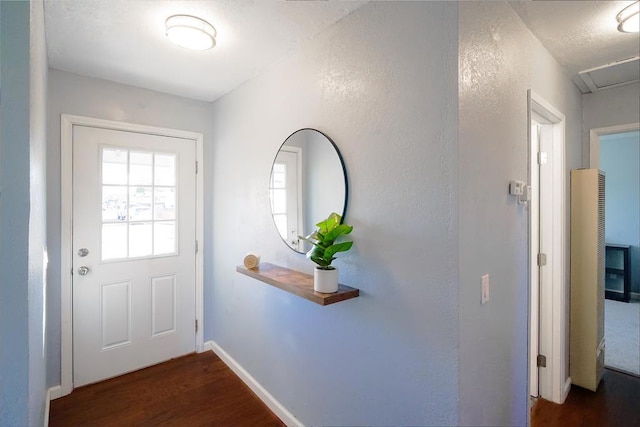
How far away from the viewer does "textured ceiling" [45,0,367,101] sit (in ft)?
4.92

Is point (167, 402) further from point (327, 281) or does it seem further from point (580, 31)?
point (580, 31)

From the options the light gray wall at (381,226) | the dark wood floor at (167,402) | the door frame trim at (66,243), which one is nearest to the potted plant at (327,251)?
the light gray wall at (381,226)

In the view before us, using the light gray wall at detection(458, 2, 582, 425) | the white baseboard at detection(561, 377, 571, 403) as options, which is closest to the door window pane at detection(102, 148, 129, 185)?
the light gray wall at detection(458, 2, 582, 425)

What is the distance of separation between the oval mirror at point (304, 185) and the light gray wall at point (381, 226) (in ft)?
0.21

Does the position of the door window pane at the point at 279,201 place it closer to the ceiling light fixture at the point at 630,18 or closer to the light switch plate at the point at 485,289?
the light switch plate at the point at 485,289

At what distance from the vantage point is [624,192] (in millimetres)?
4488

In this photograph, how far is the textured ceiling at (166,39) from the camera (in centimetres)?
150

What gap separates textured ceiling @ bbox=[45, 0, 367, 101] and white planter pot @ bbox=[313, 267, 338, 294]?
4.22 feet

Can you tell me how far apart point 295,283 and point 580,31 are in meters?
2.04

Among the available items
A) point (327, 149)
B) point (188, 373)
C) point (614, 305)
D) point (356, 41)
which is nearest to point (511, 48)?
point (356, 41)

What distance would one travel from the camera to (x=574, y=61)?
1992mm

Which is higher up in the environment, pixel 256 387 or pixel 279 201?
pixel 279 201

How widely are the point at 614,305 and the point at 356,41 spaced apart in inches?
196

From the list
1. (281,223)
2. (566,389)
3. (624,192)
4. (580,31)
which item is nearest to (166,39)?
(281,223)
